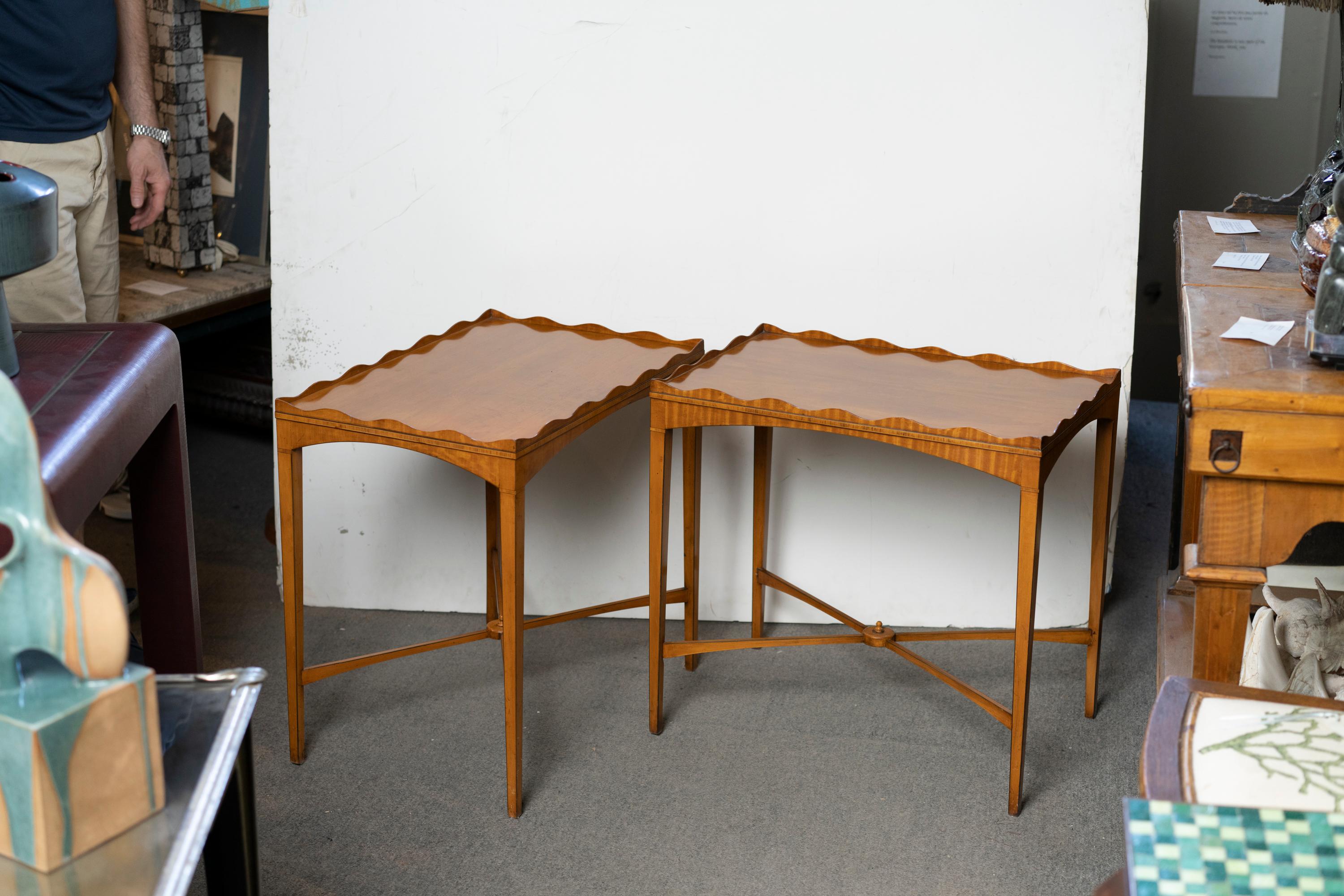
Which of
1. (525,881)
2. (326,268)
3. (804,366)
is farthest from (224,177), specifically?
(525,881)

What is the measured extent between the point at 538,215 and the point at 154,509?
97 centimetres

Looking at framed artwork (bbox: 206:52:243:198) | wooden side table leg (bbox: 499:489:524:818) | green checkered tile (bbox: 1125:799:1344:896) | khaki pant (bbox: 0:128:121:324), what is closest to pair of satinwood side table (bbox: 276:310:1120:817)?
wooden side table leg (bbox: 499:489:524:818)

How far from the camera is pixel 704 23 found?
232 centimetres

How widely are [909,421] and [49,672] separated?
1.21 m

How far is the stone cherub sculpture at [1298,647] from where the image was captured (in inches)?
73.6

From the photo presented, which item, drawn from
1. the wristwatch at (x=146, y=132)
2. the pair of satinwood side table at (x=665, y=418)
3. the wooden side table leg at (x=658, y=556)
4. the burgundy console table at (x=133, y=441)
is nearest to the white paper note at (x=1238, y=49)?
the pair of satinwood side table at (x=665, y=418)

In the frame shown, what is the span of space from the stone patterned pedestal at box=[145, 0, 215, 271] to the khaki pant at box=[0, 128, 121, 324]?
185 millimetres

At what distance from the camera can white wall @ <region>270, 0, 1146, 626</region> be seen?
229 centimetres

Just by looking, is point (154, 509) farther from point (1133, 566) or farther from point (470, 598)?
point (1133, 566)

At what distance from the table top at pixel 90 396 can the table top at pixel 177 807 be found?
10.5 inches

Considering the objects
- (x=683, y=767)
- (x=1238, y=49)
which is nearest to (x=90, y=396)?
(x=683, y=767)

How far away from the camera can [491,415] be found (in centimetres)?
188

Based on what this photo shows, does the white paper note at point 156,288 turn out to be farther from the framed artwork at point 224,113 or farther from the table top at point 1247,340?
the table top at point 1247,340

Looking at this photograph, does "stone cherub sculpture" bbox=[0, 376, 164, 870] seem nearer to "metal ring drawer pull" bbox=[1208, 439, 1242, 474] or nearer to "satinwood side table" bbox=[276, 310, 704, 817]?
"satinwood side table" bbox=[276, 310, 704, 817]
